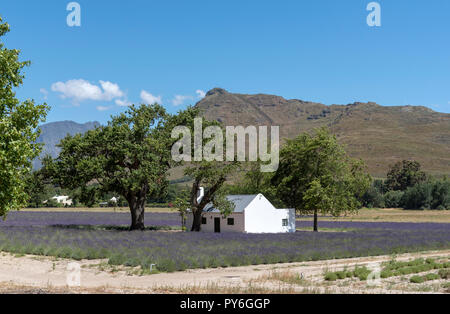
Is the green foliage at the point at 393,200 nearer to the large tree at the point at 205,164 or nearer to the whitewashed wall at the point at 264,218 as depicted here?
the whitewashed wall at the point at 264,218

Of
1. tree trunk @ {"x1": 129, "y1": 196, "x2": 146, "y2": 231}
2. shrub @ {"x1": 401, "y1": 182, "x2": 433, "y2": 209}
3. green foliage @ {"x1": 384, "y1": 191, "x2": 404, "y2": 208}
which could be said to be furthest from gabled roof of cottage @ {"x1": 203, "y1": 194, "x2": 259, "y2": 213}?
green foliage @ {"x1": 384, "y1": 191, "x2": 404, "y2": 208}

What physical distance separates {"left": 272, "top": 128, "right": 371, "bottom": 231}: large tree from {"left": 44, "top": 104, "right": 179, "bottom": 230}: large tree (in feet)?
46.3

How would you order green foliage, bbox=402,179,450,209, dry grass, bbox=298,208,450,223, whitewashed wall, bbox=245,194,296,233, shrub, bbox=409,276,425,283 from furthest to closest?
green foliage, bbox=402,179,450,209 → dry grass, bbox=298,208,450,223 → whitewashed wall, bbox=245,194,296,233 → shrub, bbox=409,276,425,283

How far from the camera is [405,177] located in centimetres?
15350

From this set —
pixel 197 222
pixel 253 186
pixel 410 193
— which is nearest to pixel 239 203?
pixel 197 222

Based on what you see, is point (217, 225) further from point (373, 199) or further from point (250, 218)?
point (373, 199)

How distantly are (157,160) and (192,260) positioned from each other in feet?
78.1


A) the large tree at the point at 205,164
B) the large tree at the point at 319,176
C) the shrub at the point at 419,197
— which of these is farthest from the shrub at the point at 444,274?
the shrub at the point at 419,197

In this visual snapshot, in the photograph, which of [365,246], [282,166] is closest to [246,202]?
[282,166]

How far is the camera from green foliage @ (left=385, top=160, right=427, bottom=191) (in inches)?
5984

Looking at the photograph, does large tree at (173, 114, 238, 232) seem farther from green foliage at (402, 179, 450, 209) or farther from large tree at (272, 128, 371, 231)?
green foliage at (402, 179, 450, 209)

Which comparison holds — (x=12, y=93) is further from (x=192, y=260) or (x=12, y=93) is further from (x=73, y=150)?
(x=73, y=150)

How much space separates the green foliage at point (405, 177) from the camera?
499 ft

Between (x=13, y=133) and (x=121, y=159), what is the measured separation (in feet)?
107
